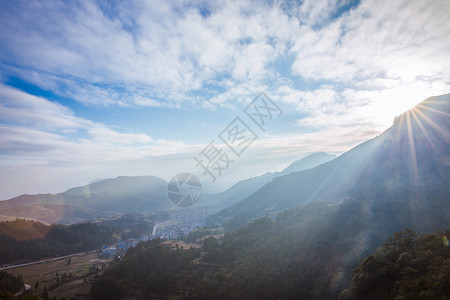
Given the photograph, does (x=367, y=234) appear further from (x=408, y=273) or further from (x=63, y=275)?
(x=63, y=275)

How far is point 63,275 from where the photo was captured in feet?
201

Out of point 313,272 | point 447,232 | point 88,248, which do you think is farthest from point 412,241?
point 88,248

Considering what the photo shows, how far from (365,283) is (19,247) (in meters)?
121

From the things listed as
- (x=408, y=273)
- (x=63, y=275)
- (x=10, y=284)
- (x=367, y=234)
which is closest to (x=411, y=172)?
(x=367, y=234)

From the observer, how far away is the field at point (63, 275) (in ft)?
169

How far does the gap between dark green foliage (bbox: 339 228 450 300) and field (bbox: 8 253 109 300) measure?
59.3 m

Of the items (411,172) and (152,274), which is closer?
(152,274)

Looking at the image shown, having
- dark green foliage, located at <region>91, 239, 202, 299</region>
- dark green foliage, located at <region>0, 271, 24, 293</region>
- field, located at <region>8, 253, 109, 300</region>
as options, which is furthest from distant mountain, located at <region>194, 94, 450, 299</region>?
dark green foliage, located at <region>0, 271, 24, 293</region>

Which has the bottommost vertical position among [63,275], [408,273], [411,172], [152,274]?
[152,274]

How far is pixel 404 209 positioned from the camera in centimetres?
5197

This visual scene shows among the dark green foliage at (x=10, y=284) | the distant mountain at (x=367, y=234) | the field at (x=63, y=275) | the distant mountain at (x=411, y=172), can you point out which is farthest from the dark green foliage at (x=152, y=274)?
the distant mountain at (x=411, y=172)

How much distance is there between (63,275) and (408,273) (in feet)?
275

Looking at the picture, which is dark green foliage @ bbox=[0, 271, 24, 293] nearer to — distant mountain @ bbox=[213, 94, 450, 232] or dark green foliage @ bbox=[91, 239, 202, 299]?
dark green foliage @ bbox=[91, 239, 202, 299]

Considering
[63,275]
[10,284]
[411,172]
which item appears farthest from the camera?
[411,172]
